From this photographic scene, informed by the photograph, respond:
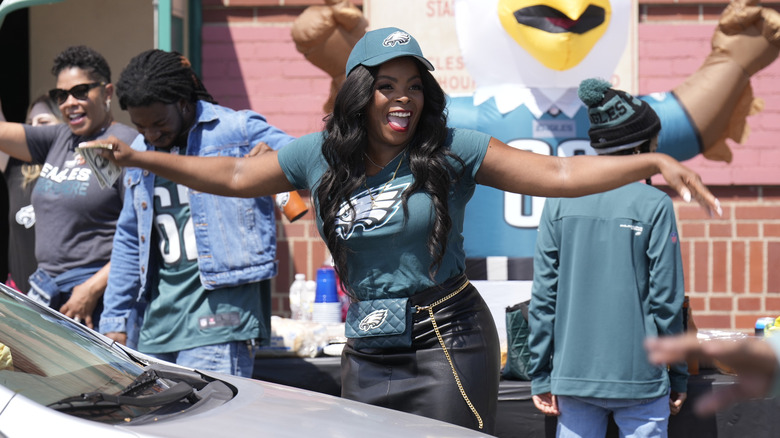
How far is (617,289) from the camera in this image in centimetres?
362

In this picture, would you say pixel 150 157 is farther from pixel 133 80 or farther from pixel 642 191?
pixel 642 191

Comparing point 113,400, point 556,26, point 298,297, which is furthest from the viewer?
point 298,297

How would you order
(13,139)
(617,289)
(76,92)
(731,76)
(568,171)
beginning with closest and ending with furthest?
(568,171) < (617,289) < (76,92) < (13,139) < (731,76)

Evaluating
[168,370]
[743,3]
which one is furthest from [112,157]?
[743,3]

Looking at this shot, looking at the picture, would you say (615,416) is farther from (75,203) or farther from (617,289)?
(75,203)

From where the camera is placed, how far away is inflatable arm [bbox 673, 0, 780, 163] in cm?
480

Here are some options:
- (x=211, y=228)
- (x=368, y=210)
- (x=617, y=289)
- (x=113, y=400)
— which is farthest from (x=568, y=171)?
(x=211, y=228)

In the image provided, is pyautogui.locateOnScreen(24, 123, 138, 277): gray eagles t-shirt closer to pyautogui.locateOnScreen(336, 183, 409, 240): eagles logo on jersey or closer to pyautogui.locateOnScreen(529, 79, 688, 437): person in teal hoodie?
pyautogui.locateOnScreen(336, 183, 409, 240): eagles logo on jersey

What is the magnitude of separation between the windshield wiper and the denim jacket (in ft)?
4.56

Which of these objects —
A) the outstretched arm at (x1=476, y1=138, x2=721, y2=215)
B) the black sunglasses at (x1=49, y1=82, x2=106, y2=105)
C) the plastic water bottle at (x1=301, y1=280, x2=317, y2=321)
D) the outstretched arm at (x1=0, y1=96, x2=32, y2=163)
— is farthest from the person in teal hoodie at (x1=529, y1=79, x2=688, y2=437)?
the outstretched arm at (x1=0, y1=96, x2=32, y2=163)

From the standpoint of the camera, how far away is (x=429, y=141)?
277 centimetres

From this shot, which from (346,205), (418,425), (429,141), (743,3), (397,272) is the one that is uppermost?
(743,3)

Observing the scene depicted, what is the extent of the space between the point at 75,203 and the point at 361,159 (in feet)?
6.24

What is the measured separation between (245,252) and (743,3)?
2.83 m
